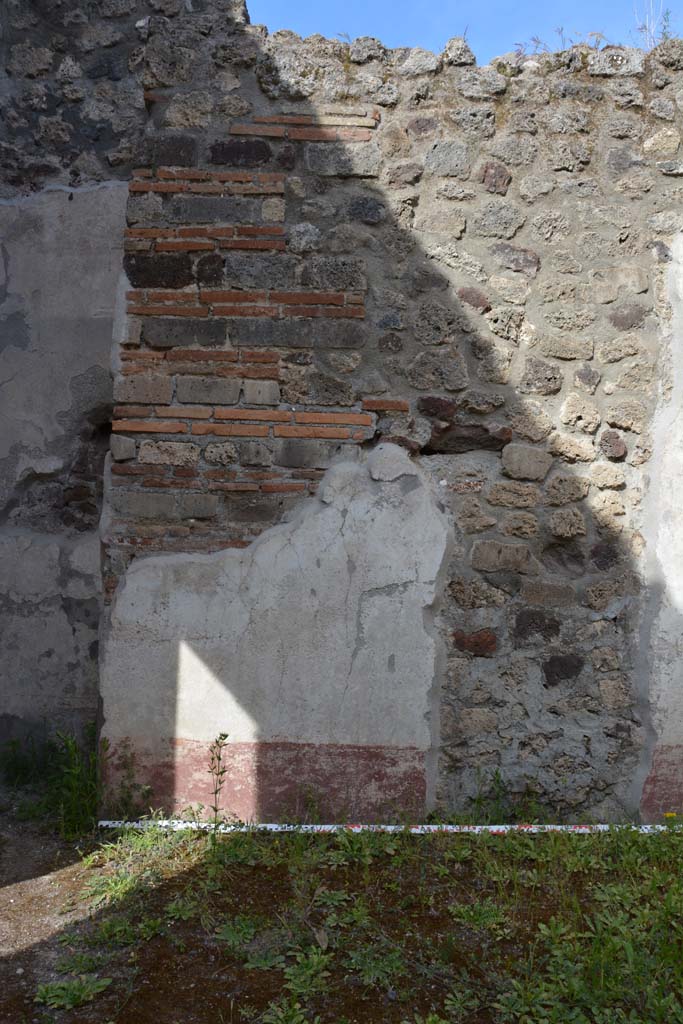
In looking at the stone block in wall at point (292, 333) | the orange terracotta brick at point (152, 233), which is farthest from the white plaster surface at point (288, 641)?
the orange terracotta brick at point (152, 233)

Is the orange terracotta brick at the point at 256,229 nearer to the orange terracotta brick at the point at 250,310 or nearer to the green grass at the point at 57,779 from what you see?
the orange terracotta brick at the point at 250,310

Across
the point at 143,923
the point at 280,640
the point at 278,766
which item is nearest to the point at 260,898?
the point at 143,923

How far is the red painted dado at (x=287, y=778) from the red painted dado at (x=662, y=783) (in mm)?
887

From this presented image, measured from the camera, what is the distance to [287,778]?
3506mm

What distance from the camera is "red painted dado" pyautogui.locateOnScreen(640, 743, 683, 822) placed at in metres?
3.56

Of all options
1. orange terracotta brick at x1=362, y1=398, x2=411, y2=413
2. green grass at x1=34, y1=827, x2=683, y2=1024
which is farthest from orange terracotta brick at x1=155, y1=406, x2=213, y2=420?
green grass at x1=34, y1=827, x2=683, y2=1024

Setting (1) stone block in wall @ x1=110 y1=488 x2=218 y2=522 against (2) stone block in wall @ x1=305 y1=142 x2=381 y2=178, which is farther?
(2) stone block in wall @ x1=305 y1=142 x2=381 y2=178

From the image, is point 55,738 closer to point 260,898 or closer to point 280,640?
point 280,640

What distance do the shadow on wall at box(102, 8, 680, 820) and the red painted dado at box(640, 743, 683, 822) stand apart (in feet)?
0.05

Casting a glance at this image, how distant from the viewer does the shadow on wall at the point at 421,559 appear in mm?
3521

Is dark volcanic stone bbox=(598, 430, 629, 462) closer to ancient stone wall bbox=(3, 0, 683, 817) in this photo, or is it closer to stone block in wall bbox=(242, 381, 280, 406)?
ancient stone wall bbox=(3, 0, 683, 817)

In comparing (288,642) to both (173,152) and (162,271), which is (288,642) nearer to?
(162,271)

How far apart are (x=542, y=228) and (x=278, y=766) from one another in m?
2.42

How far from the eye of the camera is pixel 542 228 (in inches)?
148
